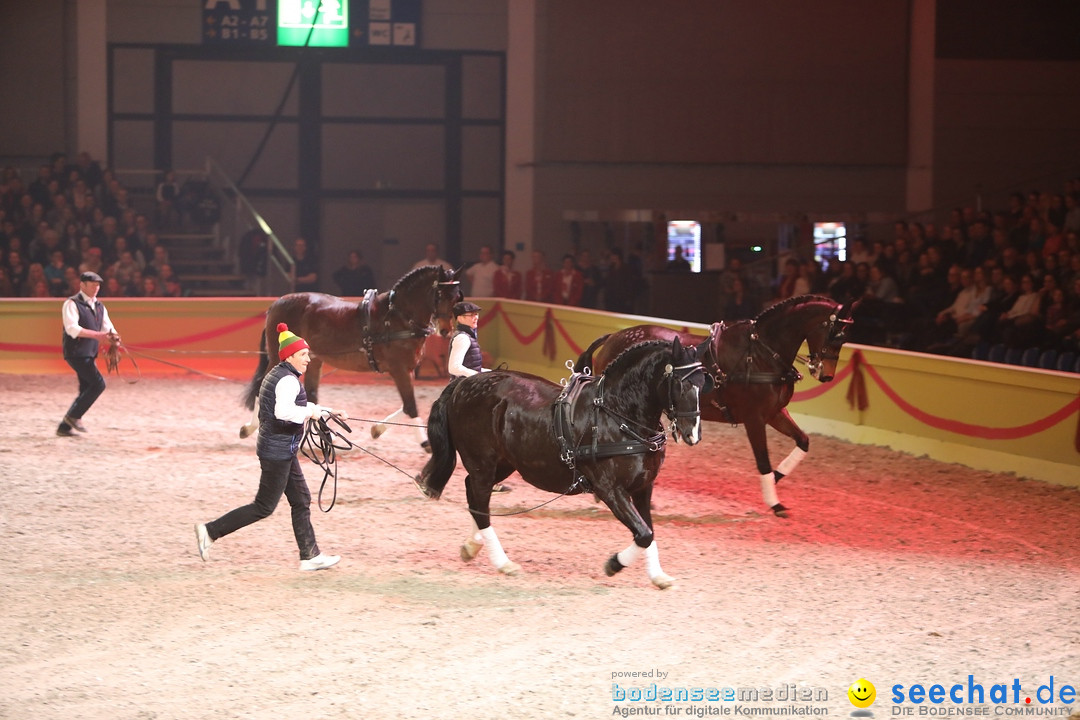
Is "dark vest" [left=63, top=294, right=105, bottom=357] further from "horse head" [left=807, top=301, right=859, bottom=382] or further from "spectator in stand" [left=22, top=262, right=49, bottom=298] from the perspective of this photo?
"spectator in stand" [left=22, top=262, right=49, bottom=298]

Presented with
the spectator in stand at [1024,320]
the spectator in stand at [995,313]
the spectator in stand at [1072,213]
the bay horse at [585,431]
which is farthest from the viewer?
the spectator in stand at [1072,213]

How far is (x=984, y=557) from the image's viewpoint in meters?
8.69

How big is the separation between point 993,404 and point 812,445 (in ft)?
6.81

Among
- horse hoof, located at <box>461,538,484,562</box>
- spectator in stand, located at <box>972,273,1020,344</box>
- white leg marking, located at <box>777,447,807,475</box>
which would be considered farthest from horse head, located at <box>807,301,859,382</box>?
spectator in stand, located at <box>972,273,1020,344</box>

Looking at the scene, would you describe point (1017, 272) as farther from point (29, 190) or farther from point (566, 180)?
point (29, 190)

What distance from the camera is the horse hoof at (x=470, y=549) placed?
8.33 meters

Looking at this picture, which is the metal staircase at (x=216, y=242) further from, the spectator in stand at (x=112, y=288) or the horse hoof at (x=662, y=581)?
the horse hoof at (x=662, y=581)

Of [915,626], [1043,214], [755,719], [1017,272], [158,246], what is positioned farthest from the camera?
[158,246]

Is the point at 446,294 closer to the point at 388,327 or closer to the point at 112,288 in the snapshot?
the point at 388,327

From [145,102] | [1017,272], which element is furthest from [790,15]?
[145,102]

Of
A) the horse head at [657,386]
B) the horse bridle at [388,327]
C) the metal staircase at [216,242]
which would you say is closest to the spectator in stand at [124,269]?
the metal staircase at [216,242]

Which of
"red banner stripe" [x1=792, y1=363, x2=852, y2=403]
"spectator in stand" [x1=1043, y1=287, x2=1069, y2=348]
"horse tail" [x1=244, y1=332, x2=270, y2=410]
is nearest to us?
"horse tail" [x1=244, y1=332, x2=270, y2=410]

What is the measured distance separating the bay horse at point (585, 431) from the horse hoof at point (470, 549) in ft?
0.51

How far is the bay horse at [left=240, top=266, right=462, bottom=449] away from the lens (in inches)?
473
